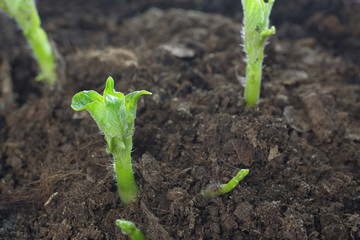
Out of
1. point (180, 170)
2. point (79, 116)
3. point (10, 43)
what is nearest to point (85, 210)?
point (180, 170)

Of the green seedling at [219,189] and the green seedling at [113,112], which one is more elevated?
the green seedling at [113,112]

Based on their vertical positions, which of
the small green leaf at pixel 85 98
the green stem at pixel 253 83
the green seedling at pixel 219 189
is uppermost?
the small green leaf at pixel 85 98

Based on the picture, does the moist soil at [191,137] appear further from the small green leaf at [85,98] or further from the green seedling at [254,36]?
the small green leaf at [85,98]

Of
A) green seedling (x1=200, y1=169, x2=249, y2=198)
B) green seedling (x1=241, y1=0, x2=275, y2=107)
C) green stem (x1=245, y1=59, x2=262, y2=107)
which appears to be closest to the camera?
green seedling (x1=200, y1=169, x2=249, y2=198)

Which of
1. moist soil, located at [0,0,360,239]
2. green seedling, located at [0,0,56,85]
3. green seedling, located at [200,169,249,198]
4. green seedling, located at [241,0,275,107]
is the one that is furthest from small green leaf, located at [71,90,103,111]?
green seedling, located at [0,0,56,85]

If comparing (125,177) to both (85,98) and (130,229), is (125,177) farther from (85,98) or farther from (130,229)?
(85,98)

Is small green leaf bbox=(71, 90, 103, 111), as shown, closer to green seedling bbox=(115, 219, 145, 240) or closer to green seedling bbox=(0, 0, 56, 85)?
green seedling bbox=(115, 219, 145, 240)

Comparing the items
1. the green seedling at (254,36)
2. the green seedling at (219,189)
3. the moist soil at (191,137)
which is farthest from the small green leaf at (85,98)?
the green seedling at (254,36)

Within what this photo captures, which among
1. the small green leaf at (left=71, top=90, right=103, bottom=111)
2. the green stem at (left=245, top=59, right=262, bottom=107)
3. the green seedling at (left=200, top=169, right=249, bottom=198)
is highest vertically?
the small green leaf at (left=71, top=90, right=103, bottom=111)
